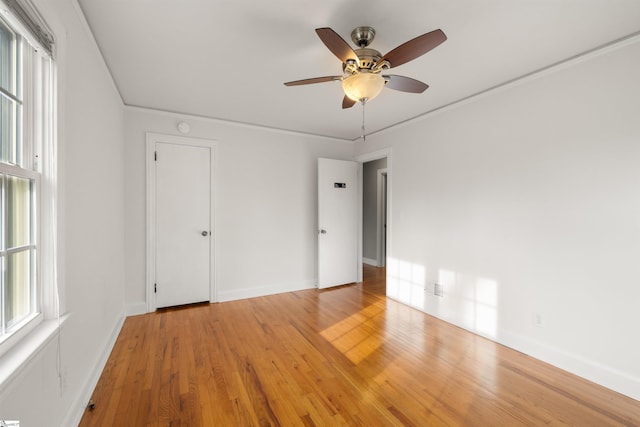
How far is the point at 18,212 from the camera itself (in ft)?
3.84

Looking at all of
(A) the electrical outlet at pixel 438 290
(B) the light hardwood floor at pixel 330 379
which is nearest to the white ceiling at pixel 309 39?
(A) the electrical outlet at pixel 438 290

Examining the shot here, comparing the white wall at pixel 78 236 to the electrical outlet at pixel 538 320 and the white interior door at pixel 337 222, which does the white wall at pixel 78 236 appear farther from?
the electrical outlet at pixel 538 320

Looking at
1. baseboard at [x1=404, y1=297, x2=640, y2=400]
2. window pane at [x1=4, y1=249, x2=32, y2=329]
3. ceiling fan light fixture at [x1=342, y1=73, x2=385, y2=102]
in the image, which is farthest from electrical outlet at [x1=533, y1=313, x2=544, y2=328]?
window pane at [x1=4, y1=249, x2=32, y2=329]

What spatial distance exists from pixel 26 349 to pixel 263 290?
3.00 m

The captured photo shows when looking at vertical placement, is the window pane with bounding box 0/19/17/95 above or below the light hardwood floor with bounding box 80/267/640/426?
above

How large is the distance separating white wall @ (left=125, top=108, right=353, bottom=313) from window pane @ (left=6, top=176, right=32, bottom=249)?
222cm

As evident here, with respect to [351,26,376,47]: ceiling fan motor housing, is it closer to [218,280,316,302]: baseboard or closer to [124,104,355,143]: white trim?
[124,104,355,143]: white trim

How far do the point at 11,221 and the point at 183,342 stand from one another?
6.20 feet

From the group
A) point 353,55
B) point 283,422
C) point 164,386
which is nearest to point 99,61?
point 353,55

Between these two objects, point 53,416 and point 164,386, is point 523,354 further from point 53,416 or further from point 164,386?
point 53,416

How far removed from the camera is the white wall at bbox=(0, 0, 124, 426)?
1206mm

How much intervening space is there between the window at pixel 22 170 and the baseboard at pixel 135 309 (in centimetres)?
224

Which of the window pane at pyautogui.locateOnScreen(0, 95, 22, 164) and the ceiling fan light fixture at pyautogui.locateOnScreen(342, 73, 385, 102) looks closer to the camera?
the window pane at pyautogui.locateOnScreen(0, 95, 22, 164)

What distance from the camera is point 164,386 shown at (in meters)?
1.94
